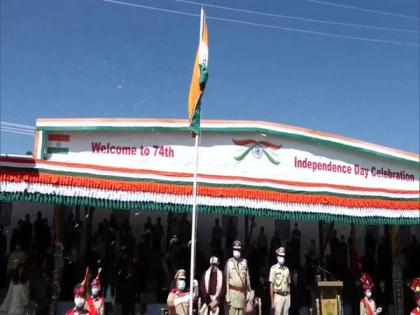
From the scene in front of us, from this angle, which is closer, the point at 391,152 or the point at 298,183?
the point at 298,183

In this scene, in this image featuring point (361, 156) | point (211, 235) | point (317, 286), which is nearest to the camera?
point (317, 286)

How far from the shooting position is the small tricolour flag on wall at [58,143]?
1099 cm

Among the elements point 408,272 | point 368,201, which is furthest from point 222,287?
point 408,272

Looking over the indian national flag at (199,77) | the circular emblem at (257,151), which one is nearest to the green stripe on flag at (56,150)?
the indian national flag at (199,77)

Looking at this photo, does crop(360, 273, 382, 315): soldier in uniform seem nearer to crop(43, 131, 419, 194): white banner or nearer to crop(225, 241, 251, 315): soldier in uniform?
crop(43, 131, 419, 194): white banner

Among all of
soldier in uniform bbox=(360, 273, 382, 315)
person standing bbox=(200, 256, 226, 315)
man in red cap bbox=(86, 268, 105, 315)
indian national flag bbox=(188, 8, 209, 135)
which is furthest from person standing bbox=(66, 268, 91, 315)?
soldier in uniform bbox=(360, 273, 382, 315)

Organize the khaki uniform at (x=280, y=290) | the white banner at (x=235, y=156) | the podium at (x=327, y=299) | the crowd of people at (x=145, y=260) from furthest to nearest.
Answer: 1. the white banner at (x=235, y=156)
2. the podium at (x=327, y=299)
3. the crowd of people at (x=145, y=260)
4. the khaki uniform at (x=280, y=290)

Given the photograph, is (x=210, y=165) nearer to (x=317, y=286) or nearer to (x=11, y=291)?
(x=317, y=286)

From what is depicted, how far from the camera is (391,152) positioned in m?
14.5

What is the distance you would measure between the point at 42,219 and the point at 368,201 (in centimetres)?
740

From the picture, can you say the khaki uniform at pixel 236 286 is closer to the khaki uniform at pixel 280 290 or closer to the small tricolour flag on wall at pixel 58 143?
the khaki uniform at pixel 280 290

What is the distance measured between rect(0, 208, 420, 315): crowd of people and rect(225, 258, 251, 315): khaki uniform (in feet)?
1.16

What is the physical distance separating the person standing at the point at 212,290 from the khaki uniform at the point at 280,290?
1.14 metres

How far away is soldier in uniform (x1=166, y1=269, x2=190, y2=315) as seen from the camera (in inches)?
360
